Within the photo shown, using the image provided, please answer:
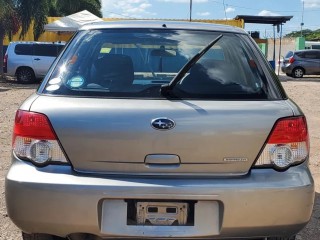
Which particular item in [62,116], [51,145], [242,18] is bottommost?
[242,18]

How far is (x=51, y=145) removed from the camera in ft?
8.20

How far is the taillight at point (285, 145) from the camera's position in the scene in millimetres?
2504

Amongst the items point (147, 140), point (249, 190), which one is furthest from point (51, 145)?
point (249, 190)

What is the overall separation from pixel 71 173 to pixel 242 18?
22532mm

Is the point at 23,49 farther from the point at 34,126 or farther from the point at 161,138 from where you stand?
the point at 161,138

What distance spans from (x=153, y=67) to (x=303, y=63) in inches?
903

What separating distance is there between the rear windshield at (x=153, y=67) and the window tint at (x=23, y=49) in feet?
53.3

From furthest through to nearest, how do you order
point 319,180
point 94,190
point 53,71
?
point 319,180 → point 53,71 → point 94,190

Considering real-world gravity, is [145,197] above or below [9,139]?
above

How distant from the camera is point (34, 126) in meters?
2.52

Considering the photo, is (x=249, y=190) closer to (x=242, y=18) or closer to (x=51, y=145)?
(x=51, y=145)

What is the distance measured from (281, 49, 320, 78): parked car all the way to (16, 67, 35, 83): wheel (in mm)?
13391

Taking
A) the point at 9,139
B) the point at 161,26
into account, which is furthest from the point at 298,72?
the point at 161,26

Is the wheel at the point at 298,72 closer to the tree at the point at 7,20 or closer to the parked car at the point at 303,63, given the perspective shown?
the parked car at the point at 303,63
